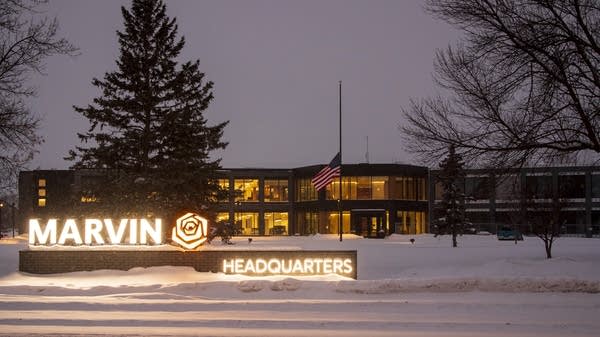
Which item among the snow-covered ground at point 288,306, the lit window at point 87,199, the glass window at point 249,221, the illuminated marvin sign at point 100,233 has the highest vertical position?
the lit window at point 87,199

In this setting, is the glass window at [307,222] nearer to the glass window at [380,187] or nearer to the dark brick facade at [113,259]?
the glass window at [380,187]

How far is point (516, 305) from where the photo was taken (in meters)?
14.1

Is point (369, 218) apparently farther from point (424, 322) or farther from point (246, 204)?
point (424, 322)

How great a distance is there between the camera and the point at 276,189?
268ft

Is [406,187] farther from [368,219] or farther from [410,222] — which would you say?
[368,219]

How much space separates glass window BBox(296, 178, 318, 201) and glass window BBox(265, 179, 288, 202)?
2177mm

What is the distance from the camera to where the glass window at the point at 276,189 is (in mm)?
81688

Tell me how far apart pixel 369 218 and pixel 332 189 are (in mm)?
5767

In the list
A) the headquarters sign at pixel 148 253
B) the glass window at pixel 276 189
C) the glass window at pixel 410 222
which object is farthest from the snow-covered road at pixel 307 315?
the glass window at pixel 276 189

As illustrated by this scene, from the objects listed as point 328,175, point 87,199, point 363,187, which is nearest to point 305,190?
point 363,187

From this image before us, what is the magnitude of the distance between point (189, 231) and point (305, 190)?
191 feet

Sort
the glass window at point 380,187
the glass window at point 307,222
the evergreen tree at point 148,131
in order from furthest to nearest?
the glass window at point 307,222 < the glass window at point 380,187 < the evergreen tree at point 148,131

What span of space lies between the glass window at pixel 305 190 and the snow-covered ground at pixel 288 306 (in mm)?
56642

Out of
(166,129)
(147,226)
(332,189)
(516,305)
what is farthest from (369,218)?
(516,305)
